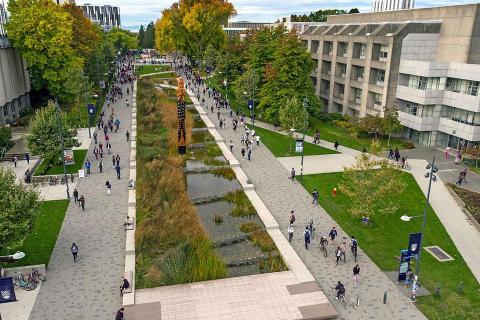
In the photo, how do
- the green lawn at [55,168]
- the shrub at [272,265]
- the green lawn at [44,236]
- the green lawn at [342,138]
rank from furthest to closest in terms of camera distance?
the green lawn at [342,138] < the green lawn at [55,168] < the green lawn at [44,236] < the shrub at [272,265]

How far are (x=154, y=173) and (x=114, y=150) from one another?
33.5ft

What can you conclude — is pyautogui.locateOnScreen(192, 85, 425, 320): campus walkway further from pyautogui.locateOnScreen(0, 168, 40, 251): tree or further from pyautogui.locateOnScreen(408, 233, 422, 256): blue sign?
pyautogui.locateOnScreen(0, 168, 40, 251): tree

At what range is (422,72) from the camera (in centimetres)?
4478

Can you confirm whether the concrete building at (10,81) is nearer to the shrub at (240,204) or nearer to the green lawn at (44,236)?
the green lawn at (44,236)

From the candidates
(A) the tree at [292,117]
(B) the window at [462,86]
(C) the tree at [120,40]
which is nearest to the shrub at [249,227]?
(A) the tree at [292,117]

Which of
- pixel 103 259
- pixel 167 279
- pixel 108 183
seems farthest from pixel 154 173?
pixel 167 279

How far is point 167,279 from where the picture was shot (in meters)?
20.9

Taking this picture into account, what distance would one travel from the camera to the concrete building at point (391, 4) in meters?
143

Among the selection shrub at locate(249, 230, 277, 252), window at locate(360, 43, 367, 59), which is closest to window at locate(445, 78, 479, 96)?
window at locate(360, 43, 367, 59)

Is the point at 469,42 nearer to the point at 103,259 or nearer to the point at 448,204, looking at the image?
the point at 448,204

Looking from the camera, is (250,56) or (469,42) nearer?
(469,42)

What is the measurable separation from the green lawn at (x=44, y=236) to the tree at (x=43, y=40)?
2781 cm

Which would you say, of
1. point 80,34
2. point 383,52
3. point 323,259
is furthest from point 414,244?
point 80,34

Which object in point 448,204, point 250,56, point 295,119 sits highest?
point 250,56
